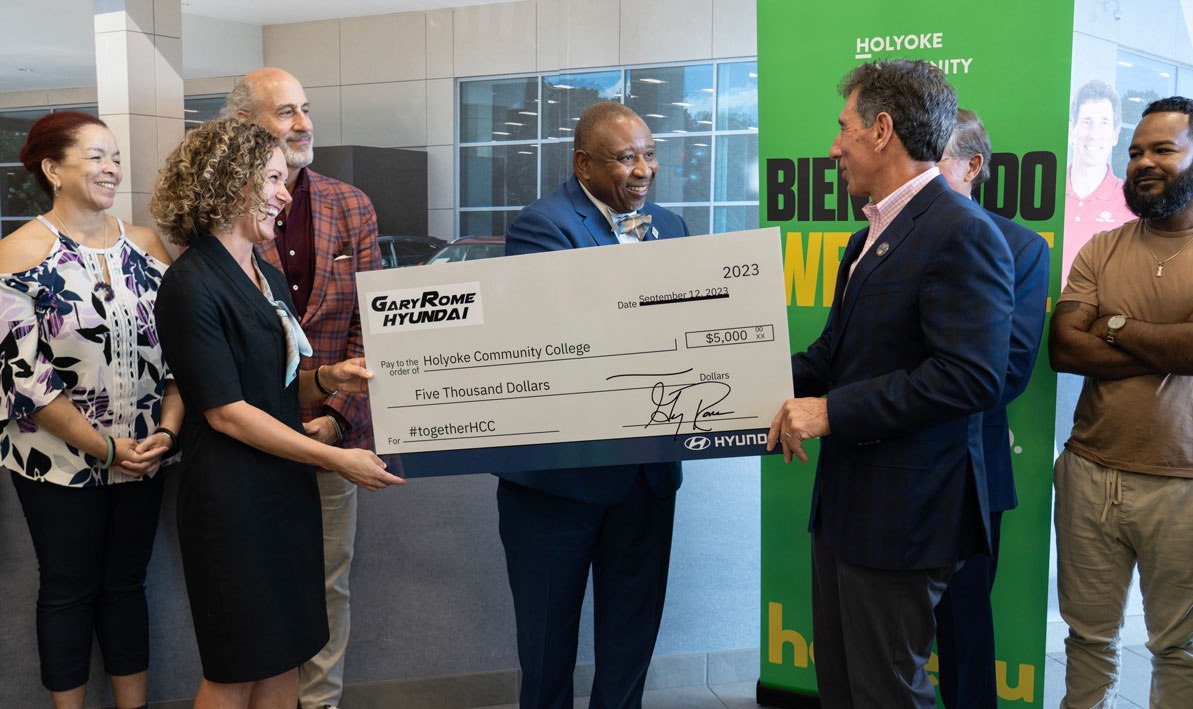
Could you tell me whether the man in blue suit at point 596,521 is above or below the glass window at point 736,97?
below

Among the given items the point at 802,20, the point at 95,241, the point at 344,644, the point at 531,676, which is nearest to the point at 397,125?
the point at 95,241

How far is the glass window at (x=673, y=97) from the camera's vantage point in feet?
12.0

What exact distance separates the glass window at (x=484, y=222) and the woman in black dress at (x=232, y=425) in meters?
1.96

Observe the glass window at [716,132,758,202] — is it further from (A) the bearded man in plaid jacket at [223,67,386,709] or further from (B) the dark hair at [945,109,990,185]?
(A) the bearded man in plaid jacket at [223,67,386,709]

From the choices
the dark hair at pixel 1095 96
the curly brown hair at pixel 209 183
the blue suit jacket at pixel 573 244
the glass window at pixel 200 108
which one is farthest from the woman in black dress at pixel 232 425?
the dark hair at pixel 1095 96

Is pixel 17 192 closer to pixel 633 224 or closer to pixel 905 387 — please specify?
pixel 633 224

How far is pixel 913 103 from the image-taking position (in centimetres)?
178

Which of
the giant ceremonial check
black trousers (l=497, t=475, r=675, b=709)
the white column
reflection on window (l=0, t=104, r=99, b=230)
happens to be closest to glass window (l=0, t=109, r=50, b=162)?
reflection on window (l=0, t=104, r=99, b=230)

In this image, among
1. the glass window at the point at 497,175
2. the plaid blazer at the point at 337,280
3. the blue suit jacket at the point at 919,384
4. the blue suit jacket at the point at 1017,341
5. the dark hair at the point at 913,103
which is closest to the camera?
the blue suit jacket at the point at 919,384

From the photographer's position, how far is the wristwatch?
2322 mm

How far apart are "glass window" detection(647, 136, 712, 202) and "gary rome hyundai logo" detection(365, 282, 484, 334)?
1.89 metres

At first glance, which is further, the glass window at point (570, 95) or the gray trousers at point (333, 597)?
the glass window at point (570, 95)

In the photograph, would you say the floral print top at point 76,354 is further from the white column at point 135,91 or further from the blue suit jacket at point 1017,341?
the blue suit jacket at point 1017,341
